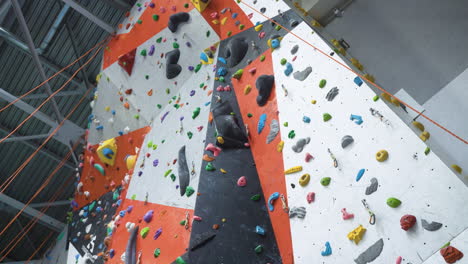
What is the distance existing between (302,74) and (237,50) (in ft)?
2.95

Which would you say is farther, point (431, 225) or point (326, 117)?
point (326, 117)

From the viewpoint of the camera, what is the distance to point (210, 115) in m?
3.93

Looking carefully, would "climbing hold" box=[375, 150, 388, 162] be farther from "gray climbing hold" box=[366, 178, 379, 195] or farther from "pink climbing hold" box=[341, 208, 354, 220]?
"pink climbing hold" box=[341, 208, 354, 220]

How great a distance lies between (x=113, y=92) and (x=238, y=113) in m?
2.63

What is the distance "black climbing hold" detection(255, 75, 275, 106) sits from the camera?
138 inches

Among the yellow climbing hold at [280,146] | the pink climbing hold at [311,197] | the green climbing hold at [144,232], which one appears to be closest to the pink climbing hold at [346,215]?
the pink climbing hold at [311,197]

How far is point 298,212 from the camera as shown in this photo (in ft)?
9.24

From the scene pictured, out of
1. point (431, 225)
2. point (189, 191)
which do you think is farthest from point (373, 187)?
point (189, 191)

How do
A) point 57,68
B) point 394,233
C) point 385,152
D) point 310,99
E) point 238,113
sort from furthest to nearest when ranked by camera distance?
1. point 57,68
2. point 238,113
3. point 310,99
4. point 385,152
5. point 394,233

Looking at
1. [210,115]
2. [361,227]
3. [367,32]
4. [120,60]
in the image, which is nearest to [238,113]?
[210,115]

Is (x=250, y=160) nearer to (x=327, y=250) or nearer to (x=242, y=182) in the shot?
(x=242, y=182)

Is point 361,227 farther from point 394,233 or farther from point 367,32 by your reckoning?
point 367,32

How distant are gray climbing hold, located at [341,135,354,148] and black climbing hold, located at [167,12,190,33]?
2.72 meters

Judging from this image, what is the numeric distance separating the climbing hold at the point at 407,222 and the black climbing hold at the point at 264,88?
61.0 inches
